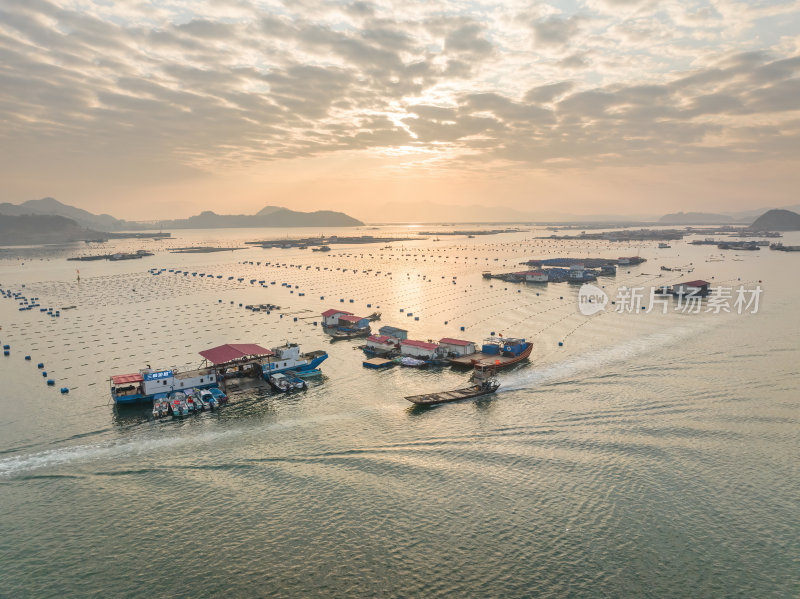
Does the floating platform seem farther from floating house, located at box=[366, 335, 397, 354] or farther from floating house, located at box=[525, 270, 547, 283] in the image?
floating house, located at box=[525, 270, 547, 283]

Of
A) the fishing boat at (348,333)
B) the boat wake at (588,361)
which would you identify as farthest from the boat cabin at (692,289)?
the fishing boat at (348,333)

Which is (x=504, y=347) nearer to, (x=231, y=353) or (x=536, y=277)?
(x=231, y=353)


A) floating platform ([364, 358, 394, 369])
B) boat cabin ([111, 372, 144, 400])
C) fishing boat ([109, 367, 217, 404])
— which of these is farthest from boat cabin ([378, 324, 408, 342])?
boat cabin ([111, 372, 144, 400])

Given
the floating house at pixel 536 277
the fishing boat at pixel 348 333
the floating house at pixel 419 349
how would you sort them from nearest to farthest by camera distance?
the floating house at pixel 419 349 → the fishing boat at pixel 348 333 → the floating house at pixel 536 277

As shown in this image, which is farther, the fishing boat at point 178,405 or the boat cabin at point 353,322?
the boat cabin at point 353,322

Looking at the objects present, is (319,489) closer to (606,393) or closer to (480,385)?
(480,385)

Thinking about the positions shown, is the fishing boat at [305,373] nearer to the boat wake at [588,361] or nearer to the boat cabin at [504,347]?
the boat wake at [588,361]

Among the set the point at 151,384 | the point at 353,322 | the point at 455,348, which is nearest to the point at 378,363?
the point at 455,348
